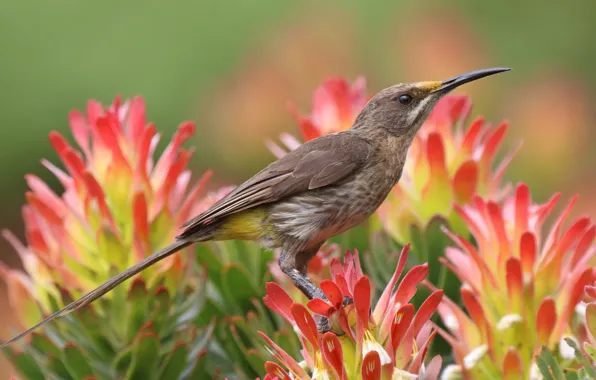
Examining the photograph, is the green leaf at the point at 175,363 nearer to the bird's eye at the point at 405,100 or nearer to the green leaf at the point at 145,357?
the green leaf at the point at 145,357

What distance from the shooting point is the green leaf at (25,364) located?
2.44 m

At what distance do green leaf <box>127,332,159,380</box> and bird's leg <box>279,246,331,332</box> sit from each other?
14.8 inches

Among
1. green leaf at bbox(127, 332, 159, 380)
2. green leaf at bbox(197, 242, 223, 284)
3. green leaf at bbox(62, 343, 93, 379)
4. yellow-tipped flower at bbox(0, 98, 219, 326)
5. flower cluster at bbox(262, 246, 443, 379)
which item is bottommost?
flower cluster at bbox(262, 246, 443, 379)

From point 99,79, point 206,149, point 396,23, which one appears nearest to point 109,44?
point 99,79

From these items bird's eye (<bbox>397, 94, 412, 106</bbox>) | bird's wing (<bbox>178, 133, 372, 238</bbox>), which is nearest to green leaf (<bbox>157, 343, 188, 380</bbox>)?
bird's wing (<bbox>178, 133, 372, 238</bbox>)

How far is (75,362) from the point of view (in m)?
2.31

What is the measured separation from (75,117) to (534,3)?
3.50 m

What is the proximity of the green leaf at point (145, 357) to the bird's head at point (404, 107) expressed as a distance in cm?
91

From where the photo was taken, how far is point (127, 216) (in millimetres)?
2471

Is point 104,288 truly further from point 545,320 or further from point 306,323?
point 545,320

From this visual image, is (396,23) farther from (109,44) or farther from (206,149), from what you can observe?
(109,44)

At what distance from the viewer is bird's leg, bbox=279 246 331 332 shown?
234 cm

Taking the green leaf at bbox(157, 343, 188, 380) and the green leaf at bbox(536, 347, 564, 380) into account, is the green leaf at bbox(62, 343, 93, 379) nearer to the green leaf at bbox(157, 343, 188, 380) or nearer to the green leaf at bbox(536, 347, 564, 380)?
the green leaf at bbox(157, 343, 188, 380)

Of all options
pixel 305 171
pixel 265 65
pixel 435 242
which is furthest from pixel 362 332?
pixel 265 65
